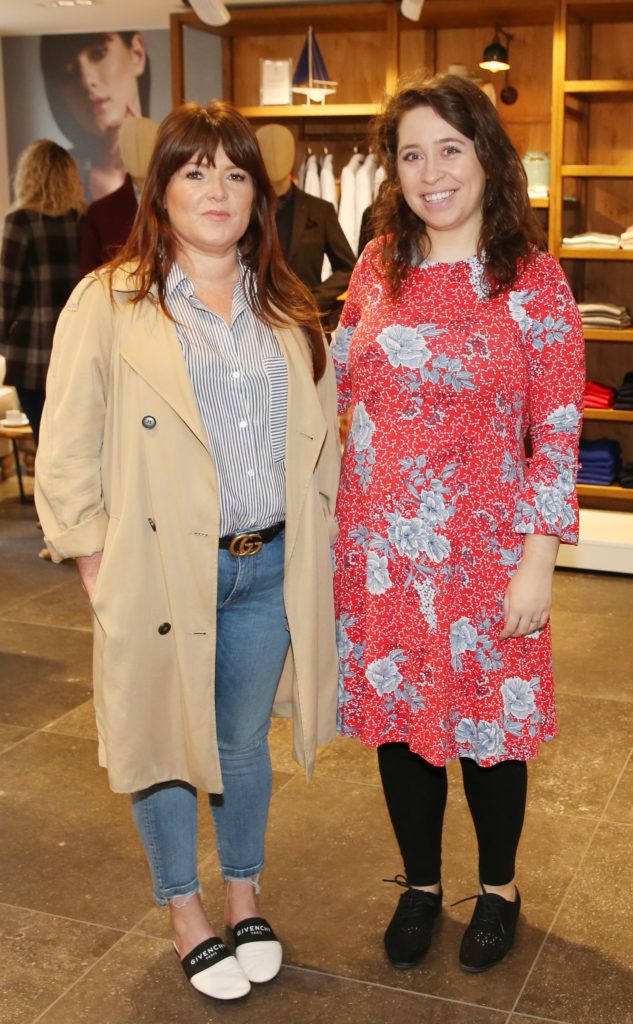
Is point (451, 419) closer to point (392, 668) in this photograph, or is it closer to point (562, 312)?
point (562, 312)

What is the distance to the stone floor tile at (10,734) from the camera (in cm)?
348

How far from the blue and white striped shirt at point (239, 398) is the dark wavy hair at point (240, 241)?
1.7 inches

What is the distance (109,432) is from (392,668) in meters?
0.67

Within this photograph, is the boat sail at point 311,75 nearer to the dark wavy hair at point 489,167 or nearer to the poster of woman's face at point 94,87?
the poster of woman's face at point 94,87

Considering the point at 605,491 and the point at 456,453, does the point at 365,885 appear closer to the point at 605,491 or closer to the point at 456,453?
the point at 456,453

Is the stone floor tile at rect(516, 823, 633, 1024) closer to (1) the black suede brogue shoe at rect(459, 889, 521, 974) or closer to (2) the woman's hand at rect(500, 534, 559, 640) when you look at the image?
(1) the black suede brogue shoe at rect(459, 889, 521, 974)

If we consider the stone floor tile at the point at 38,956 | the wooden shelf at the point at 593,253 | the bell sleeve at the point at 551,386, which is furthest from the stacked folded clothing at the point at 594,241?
the stone floor tile at the point at 38,956

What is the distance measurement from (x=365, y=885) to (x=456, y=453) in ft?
3.56

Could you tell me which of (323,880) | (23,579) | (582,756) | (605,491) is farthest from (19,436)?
(323,880)

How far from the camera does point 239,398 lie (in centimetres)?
204

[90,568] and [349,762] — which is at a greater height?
[90,568]

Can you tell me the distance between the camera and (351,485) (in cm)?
222

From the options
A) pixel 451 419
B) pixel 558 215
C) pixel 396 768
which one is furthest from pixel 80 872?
pixel 558 215

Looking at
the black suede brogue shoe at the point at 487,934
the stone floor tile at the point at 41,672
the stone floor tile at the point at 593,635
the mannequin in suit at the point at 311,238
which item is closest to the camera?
the black suede brogue shoe at the point at 487,934
